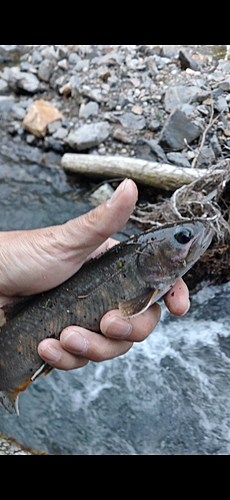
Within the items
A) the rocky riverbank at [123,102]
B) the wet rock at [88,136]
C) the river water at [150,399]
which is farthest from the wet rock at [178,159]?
the river water at [150,399]

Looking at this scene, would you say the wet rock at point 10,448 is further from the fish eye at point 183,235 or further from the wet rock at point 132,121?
the wet rock at point 132,121

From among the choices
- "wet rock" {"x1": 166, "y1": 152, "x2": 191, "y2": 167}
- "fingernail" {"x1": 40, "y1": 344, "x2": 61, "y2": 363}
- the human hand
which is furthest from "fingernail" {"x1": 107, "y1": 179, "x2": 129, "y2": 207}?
"wet rock" {"x1": 166, "y1": 152, "x2": 191, "y2": 167}

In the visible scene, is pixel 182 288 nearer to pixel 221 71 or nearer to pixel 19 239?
pixel 19 239

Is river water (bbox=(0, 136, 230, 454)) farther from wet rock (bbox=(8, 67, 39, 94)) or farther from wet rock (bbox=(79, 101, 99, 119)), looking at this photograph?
wet rock (bbox=(8, 67, 39, 94))

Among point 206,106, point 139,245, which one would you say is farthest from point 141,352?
point 206,106

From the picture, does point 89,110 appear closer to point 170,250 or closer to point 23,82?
point 23,82

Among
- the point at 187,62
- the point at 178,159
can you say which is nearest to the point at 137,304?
the point at 178,159

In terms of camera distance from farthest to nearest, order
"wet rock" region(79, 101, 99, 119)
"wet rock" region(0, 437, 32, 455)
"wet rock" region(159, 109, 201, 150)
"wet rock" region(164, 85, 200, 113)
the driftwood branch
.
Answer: "wet rock" region(79, 101, 99, 119), "wet rock" region(164, 85, 200, 113), "wet rock" region(159, 109, 201, 150), the driftwood branch, "wet rock" region(0, 437, 32, 455)
